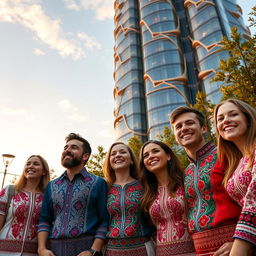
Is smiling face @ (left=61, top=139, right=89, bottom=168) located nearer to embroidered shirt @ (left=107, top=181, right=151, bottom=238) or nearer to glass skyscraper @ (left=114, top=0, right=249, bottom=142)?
embroidered shirt @ (left=107, top=181, right=151, bottom=238)

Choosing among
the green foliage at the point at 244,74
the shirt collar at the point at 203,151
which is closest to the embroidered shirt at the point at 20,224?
the shirt collar at the point at 203,151

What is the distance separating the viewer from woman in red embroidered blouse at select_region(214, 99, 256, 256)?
2.06 meters

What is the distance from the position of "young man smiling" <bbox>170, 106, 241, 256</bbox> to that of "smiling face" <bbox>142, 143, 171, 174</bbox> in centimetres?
45

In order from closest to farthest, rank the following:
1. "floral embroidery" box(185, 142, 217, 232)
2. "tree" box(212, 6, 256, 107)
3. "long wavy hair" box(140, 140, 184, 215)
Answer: "floral embroidery" box(185, 142, 217, 232) < "long wavy hair" box(140, 140, 184, 215) < "tree" box(212, 6, 256, 107)

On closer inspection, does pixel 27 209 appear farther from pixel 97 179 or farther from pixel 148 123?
pixel 148 123

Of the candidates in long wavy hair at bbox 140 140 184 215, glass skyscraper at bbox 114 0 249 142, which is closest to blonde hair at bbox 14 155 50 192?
long wavy hair at bbox 140 140 184 215

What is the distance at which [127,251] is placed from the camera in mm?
3090

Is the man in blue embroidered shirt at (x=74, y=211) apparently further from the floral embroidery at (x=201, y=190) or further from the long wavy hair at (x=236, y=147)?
the long wavy hair at (x=236, y=147)

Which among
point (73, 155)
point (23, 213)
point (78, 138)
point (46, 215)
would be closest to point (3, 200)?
point (23, 213)

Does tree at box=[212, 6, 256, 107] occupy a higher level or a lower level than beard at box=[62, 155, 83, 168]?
higher

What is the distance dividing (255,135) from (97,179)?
8.10ft

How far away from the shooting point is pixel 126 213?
3.37 metres

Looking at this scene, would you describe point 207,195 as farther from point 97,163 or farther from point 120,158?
point 97,163

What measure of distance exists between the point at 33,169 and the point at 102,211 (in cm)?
171
